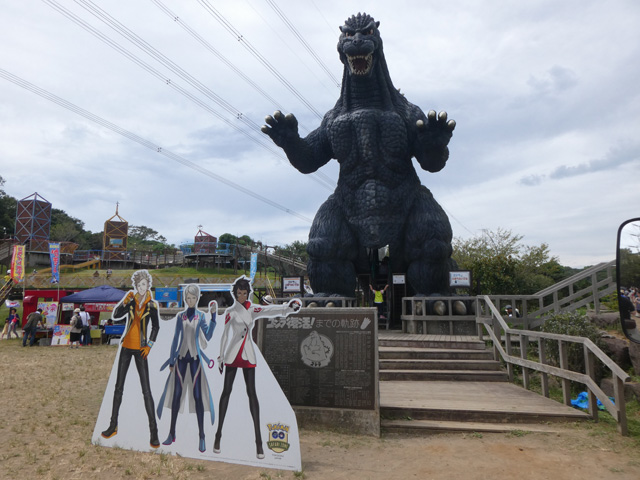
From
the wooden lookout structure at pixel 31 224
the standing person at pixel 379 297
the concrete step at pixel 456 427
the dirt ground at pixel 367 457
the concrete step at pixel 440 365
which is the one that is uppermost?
the wooden lookout structure at pixel 31 224

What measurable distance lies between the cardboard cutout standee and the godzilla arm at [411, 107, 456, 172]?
4715mm

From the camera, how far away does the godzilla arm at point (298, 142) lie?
830cm

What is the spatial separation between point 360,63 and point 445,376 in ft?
17.6

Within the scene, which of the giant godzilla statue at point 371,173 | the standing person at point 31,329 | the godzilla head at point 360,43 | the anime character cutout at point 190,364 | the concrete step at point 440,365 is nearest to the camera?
the anime character cutout at point 190,364

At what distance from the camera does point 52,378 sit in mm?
7574

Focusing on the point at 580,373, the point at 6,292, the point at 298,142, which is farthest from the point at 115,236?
the point at 580,373

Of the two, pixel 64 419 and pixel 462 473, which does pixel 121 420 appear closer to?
pixel 64 419

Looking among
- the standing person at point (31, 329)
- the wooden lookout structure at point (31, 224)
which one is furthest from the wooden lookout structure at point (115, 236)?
the standing person at point (31, 329)

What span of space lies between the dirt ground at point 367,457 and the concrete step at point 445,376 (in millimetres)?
1811

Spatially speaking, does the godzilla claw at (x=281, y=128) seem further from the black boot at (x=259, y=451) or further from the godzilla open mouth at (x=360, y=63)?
the black boot at (x=259, y=451)

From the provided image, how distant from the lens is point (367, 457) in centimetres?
376

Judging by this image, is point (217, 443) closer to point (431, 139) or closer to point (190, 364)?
point (190, 364)

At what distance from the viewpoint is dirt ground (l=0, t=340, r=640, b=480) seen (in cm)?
339

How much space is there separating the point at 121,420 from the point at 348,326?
7.56ft
